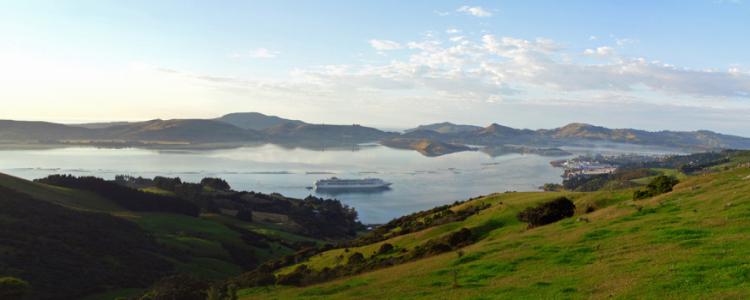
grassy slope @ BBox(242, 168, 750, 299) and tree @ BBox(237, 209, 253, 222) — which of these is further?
tree @ BBox(237, 209, 253, 222)

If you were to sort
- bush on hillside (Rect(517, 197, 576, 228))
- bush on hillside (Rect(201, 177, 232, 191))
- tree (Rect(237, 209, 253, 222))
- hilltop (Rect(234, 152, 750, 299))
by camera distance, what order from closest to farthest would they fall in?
1. hilltop (Rect(234, 152, 750, 299))
2. bush on hillside (Rect(517, 197, 576, 228))
3. tree (Rect(237, 209, 253, 222))
4. bush on hillside (Rect(201, 177, 232, 191))

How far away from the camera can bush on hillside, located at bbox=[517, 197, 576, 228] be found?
110 ft

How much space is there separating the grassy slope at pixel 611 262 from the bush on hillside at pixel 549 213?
122 centimetres

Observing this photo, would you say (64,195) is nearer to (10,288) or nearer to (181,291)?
(10,288)

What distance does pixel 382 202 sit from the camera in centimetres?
17412

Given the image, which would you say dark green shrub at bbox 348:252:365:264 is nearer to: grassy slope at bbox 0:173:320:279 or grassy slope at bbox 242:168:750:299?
grassy slope at bbox 242:168:750:299

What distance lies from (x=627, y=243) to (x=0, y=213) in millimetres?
76698

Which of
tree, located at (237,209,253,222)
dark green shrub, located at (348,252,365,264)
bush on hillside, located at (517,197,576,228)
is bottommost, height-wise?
tree, located at (237,209,253,222)

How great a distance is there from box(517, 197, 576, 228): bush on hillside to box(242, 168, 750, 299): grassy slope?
1.22 meters

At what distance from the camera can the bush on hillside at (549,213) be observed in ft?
110

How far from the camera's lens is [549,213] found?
33781mm

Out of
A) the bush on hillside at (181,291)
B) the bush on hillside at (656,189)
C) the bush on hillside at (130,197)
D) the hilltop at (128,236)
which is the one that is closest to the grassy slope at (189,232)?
the hilltop at (128,236)

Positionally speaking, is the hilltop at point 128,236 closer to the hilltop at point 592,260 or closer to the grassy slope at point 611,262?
the hilltop at point 592,260

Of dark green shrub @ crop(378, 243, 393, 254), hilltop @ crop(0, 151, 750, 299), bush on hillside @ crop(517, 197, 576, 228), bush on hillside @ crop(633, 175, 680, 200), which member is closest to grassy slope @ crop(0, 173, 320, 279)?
hilltop @ crop(0, 151, 750, 299)
